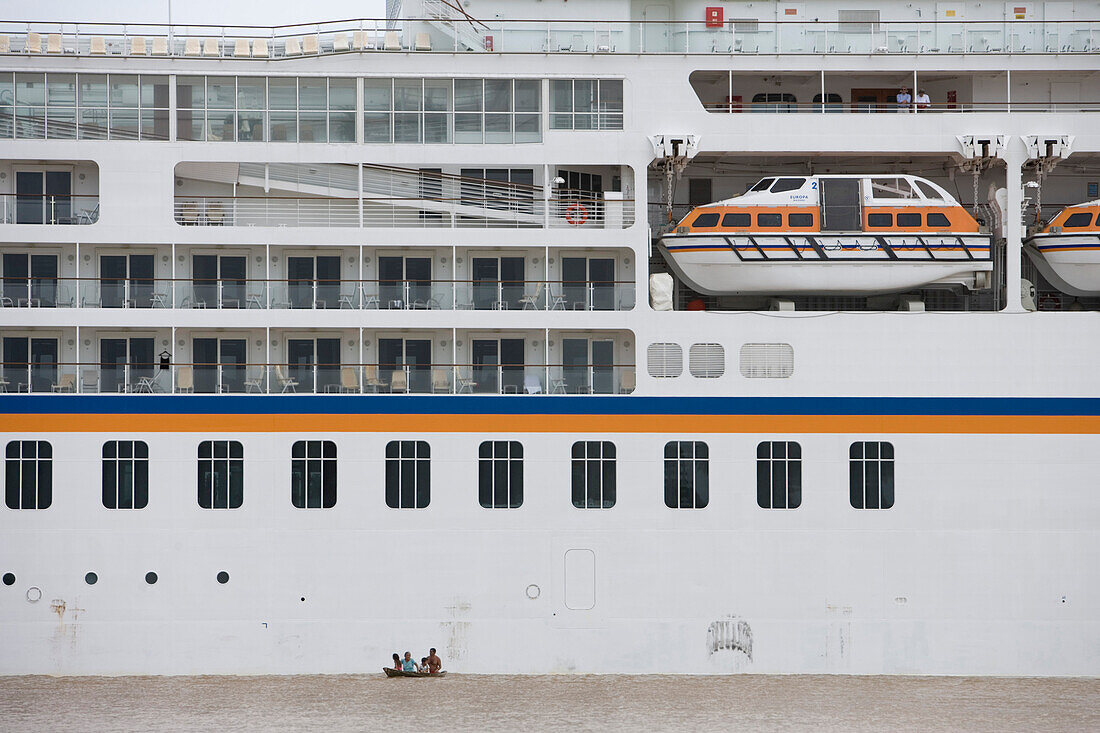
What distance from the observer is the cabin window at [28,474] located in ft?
72.7

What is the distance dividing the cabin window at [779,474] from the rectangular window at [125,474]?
10879 millimetres

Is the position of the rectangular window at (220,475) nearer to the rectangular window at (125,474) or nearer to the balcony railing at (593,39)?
the rectangular window at (125,474)

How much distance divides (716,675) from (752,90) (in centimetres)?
1186

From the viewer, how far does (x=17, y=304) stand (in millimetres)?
22859

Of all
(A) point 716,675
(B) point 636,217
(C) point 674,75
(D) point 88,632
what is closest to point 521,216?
(B) point 636,217

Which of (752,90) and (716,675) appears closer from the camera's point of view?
(716,675)

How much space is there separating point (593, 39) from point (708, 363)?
660cm

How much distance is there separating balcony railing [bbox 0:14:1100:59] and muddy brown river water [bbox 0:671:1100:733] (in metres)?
11.4

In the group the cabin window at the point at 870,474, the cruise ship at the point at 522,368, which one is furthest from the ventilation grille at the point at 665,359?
the cabin window at the point at 870,474

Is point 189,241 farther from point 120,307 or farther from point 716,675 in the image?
point 716,675

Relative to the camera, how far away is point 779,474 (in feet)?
73.1

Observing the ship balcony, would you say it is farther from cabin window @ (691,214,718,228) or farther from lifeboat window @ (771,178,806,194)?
lifeboat window @ (771,178,806,194)

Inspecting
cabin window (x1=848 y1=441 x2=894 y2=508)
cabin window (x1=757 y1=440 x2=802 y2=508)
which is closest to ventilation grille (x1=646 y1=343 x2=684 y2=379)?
cabin window (x1=757 y1=440 x2=802 y2=508)

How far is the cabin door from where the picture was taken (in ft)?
76.0
